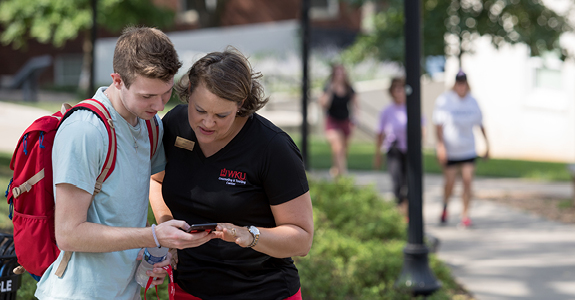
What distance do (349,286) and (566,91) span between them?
Answer: 14.5m

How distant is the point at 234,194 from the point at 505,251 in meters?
5.38

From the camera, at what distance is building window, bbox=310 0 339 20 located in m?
29.5

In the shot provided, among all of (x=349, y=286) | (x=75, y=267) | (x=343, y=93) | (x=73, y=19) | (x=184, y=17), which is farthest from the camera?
(x=184, y=17)

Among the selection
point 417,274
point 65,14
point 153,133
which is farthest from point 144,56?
point 65,14

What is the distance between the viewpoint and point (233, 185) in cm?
241

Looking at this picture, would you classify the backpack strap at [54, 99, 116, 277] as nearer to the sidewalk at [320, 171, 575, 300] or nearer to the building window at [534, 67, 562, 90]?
the sidewalk at [320, 171, 575, 300]

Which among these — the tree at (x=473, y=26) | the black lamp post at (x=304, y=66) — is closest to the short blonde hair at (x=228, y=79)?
the black lamp post at (x=304, y=66)

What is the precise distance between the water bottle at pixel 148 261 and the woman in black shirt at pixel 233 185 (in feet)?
0.75

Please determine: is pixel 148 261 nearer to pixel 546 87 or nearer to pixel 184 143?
pixel 184 143

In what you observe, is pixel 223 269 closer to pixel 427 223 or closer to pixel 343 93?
pixel 427 223

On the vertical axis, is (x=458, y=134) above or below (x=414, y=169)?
above

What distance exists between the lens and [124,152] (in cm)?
220

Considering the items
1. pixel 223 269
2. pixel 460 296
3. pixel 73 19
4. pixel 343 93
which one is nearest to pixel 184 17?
pixel 73 19

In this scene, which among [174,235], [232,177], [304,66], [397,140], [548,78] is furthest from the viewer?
[548,78]
